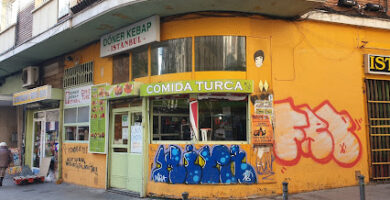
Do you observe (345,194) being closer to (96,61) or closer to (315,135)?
(315,135)

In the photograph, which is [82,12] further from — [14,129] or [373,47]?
[14,129]

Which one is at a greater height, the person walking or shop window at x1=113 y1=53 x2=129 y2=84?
shop window at x1=113 y1=53 x2=129 y2=84

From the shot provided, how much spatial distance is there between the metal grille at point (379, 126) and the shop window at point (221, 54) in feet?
13.7

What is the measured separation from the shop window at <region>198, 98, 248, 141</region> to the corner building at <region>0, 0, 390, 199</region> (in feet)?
0.08

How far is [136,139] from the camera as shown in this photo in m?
8.73

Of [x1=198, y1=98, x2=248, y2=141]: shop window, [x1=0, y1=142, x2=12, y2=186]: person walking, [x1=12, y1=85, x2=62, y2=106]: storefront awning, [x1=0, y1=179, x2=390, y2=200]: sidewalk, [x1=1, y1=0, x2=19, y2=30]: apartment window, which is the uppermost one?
[x1=1, y1=0, x2=19, y2=30]: apartment window

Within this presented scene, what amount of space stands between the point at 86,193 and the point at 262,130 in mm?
5307

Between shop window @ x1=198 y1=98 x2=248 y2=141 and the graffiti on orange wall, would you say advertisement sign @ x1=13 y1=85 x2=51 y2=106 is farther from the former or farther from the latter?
the graffiti on orange wall

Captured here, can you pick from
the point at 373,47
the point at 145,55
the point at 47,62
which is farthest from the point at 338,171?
the point at 47,62

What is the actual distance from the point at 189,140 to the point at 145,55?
8.93 feet

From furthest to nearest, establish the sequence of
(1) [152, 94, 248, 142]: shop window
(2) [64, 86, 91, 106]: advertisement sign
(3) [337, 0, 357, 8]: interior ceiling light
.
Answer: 1. (2) [64, 86, 91, 106]: advertisement sign
2. (3) [337, 0, 357, 8]: interior ceiling light
3. (1) [152, 94, 248, 142]: shop window

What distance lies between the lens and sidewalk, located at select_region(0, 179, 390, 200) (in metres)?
7.71

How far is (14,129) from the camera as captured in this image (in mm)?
16750

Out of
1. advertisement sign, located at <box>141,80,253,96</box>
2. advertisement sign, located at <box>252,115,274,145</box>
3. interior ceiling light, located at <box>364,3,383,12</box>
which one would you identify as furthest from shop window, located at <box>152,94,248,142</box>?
interior ceiling light, located at <box>364,3,383,12</box>
